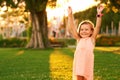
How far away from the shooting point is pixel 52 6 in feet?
154

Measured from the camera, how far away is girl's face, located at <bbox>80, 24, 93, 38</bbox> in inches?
325

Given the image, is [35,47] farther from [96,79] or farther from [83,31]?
[83,31]

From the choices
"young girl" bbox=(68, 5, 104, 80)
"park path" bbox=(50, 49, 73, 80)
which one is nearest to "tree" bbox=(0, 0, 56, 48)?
"park path" bbox=(50, 49, 73, 80)

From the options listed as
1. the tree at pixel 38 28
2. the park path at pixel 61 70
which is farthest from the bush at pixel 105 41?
the park path at pixel 61 70

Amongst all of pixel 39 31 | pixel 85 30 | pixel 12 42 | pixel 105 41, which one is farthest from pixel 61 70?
pixel 105 41

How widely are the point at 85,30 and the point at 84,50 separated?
1.33ft

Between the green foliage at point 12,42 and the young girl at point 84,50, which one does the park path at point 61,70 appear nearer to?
the young girl at point 84,50

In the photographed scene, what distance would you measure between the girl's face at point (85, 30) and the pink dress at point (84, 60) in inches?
5.2

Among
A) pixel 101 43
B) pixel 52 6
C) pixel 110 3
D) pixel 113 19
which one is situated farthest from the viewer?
pixel 113 19

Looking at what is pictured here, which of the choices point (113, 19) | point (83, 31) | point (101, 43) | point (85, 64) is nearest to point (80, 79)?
point (85, 64)

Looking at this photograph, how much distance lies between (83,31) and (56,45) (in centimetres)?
4313

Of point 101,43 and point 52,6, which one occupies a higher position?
point 52,6

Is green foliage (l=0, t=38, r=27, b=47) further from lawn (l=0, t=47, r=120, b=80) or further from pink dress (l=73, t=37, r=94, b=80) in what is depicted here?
pink dress (l=73, t=37, r=94, b=80)

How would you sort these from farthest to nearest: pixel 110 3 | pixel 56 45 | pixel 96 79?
pixel 56 45 → pixel 110 3 → pixel 96 79
